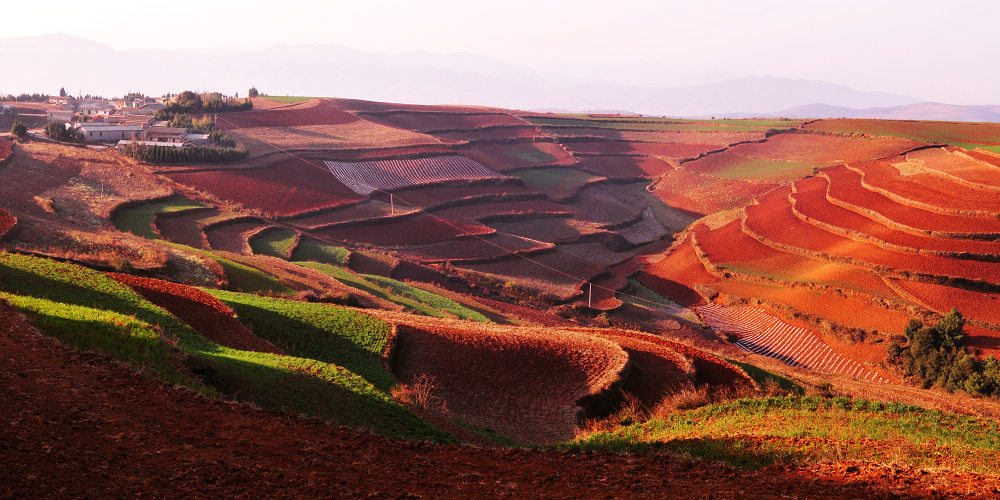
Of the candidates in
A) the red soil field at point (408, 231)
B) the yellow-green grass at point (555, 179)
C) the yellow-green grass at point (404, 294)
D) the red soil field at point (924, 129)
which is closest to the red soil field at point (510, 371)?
the yellow-green grass at point (404, 294)

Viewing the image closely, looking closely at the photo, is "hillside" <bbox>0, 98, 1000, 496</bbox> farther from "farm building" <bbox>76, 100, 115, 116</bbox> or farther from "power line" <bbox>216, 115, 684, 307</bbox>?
"farm building" <bbox>76, 100, 115, 116</bbox>

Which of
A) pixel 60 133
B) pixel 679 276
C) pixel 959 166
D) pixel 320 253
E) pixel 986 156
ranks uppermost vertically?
pixel 986 156

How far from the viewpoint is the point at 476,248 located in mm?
53688

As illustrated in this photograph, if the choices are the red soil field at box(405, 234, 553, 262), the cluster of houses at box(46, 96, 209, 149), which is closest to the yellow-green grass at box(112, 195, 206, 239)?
the cluster of houses at box(46, 96, 209, 149)

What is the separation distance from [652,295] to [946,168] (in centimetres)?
2987

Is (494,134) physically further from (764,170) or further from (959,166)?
(959,166)

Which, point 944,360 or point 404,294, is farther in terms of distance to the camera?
point 404,294

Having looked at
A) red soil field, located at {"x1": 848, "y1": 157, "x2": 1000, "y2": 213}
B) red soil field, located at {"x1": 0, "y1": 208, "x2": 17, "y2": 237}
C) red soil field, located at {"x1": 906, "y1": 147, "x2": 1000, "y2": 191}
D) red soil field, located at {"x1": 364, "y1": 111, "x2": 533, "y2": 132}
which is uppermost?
red soil field, located at {"x1": 364, "y1": 111, "x2": 533, "y2": 132}

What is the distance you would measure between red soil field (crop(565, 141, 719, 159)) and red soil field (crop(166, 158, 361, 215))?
4241cm

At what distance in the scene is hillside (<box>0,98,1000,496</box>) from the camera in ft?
40.3

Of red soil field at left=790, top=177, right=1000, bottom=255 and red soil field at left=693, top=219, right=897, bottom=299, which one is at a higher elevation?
red soil field at left=790, top=177, right=1000, bottom=255

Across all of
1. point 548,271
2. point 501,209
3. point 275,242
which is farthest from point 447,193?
point 275,242

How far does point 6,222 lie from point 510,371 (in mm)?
21171

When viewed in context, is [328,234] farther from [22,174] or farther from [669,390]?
[669,390]
